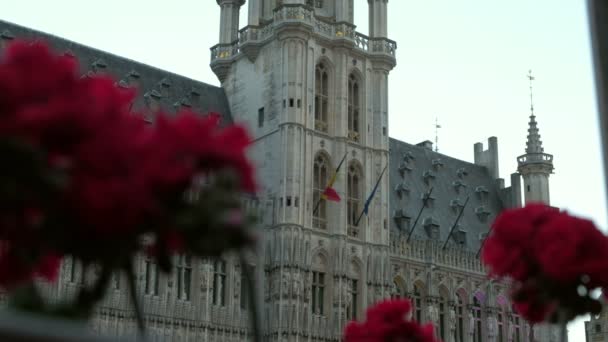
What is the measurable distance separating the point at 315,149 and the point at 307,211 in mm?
3241

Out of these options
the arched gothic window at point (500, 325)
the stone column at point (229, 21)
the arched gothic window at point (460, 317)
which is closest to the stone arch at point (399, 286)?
Answer: the arched gothic window at point (460, 317)

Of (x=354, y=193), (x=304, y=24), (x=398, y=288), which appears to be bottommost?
(x=398, y=288)

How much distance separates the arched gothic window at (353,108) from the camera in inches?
1864

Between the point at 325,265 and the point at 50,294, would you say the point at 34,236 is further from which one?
the point at 325,265

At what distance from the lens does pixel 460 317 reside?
52719mm

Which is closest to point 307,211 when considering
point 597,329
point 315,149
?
point 315,149

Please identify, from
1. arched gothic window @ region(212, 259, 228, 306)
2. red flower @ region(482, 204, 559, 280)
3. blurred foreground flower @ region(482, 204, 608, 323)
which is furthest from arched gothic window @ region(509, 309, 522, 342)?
red flower @ region(482, 204, 559, 280)

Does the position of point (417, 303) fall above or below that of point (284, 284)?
above

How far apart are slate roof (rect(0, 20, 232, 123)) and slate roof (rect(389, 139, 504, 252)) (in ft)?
39.9

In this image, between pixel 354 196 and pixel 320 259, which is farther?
Result: pixel 354 196

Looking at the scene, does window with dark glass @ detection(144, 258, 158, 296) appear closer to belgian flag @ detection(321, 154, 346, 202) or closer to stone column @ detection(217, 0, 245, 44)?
belgian flag @ detection(321, 154, 346, 202)

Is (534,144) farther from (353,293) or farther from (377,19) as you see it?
(353,293)

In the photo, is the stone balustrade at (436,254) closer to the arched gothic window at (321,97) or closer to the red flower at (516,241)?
the arched gothic window at (321,97)

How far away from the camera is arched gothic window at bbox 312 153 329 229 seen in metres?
44.8
